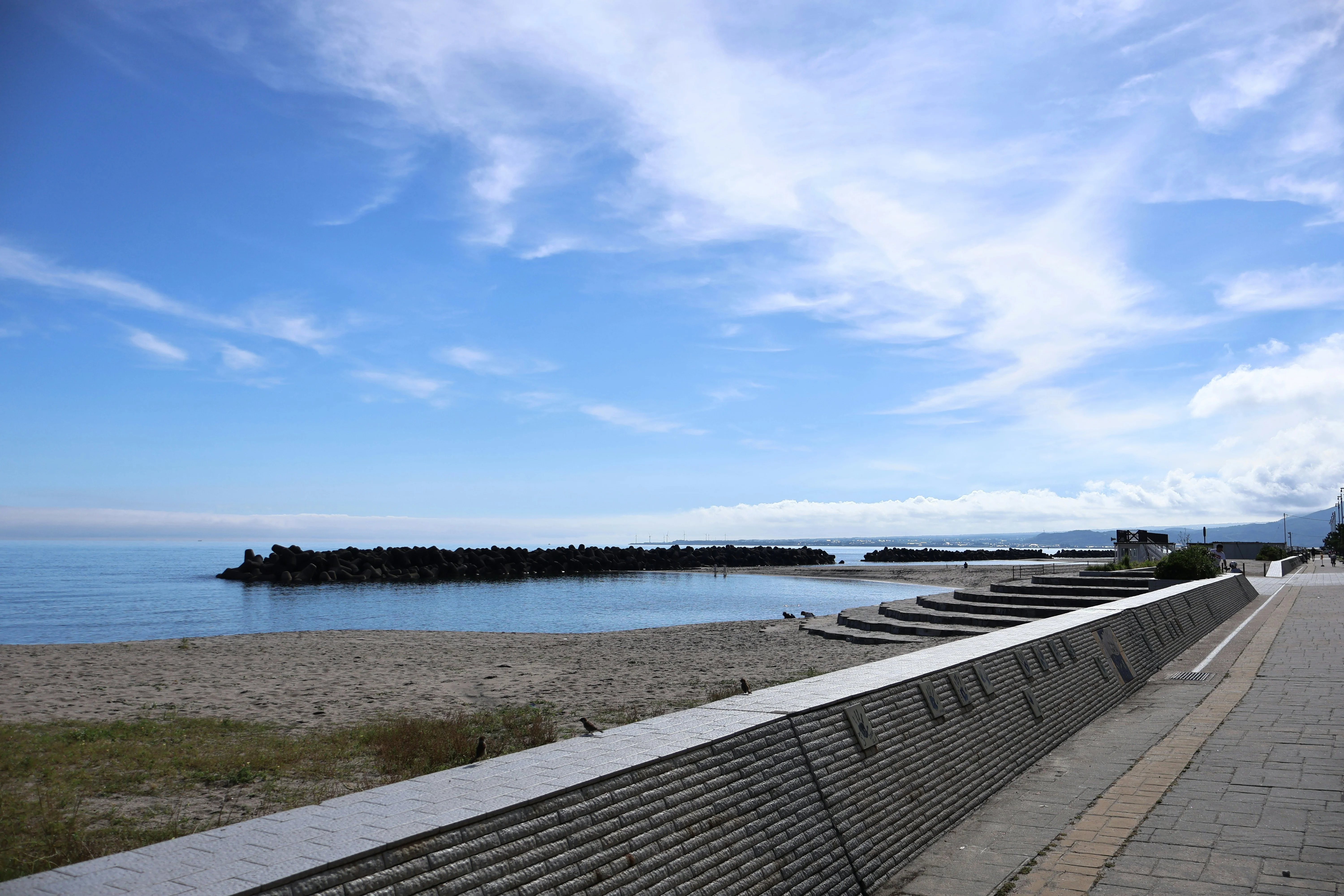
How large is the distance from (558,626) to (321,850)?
29710mm

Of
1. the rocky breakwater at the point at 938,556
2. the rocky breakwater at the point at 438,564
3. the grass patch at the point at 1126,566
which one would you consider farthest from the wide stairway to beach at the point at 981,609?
the rocky breakwater at the point at 938,556

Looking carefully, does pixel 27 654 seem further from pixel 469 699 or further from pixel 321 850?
pixel 321 850

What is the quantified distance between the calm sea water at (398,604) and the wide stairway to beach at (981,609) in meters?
11.1

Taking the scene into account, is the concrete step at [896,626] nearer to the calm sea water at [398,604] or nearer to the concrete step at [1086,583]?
the concrete step at [1086,583]

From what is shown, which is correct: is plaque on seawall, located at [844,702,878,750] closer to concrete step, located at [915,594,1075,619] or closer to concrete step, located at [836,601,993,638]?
concrete step, located at [836,601,993,638]

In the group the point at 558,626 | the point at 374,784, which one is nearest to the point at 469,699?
the point at 374,784

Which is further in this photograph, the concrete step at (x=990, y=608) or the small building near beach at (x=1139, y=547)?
the small building near beach at (x=1139, y=547)

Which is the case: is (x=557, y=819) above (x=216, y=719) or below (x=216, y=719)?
above

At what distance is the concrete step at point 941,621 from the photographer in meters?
15.3

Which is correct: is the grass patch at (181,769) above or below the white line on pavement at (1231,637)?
above

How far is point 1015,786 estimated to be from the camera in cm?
557

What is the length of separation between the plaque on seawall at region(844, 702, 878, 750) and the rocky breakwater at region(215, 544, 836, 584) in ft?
198

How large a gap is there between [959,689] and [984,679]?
1.55 feet

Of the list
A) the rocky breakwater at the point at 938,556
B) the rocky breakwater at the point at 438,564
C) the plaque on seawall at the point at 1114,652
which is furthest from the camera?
the rocky breakwater at the point at 938,556
